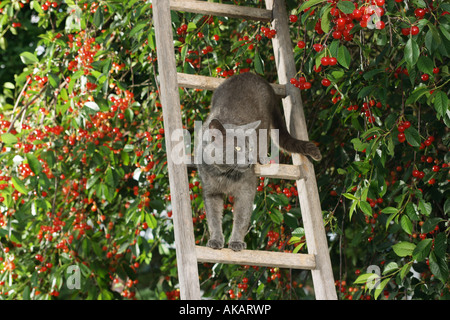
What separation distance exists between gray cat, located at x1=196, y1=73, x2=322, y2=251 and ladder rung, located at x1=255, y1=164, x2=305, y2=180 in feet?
0.15

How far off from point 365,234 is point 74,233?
189 centimetres

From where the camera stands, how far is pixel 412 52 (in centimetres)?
266

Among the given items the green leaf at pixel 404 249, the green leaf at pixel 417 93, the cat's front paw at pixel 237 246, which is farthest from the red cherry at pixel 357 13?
the cat's front paw at pixel 237 246

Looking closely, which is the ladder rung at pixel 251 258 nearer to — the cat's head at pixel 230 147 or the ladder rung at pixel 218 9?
the cat's head at pixel 230 147

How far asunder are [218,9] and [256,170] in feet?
2.82

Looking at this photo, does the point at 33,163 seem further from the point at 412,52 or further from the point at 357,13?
the point at 412,52

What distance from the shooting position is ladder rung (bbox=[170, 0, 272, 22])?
3.35m

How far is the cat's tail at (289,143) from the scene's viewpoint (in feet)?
11.1

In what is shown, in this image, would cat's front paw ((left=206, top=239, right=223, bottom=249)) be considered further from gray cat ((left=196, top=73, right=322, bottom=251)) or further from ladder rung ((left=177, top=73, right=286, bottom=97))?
ladder rung ((left=177, top=73, right=286, bottom=97))

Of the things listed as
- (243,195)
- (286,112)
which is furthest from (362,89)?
(243,195)

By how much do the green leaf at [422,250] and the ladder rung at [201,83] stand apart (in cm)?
116

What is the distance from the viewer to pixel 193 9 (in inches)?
133

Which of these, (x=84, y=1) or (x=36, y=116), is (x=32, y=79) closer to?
(x=36, y=116)

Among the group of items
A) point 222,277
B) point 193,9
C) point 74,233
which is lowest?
point 222,277
